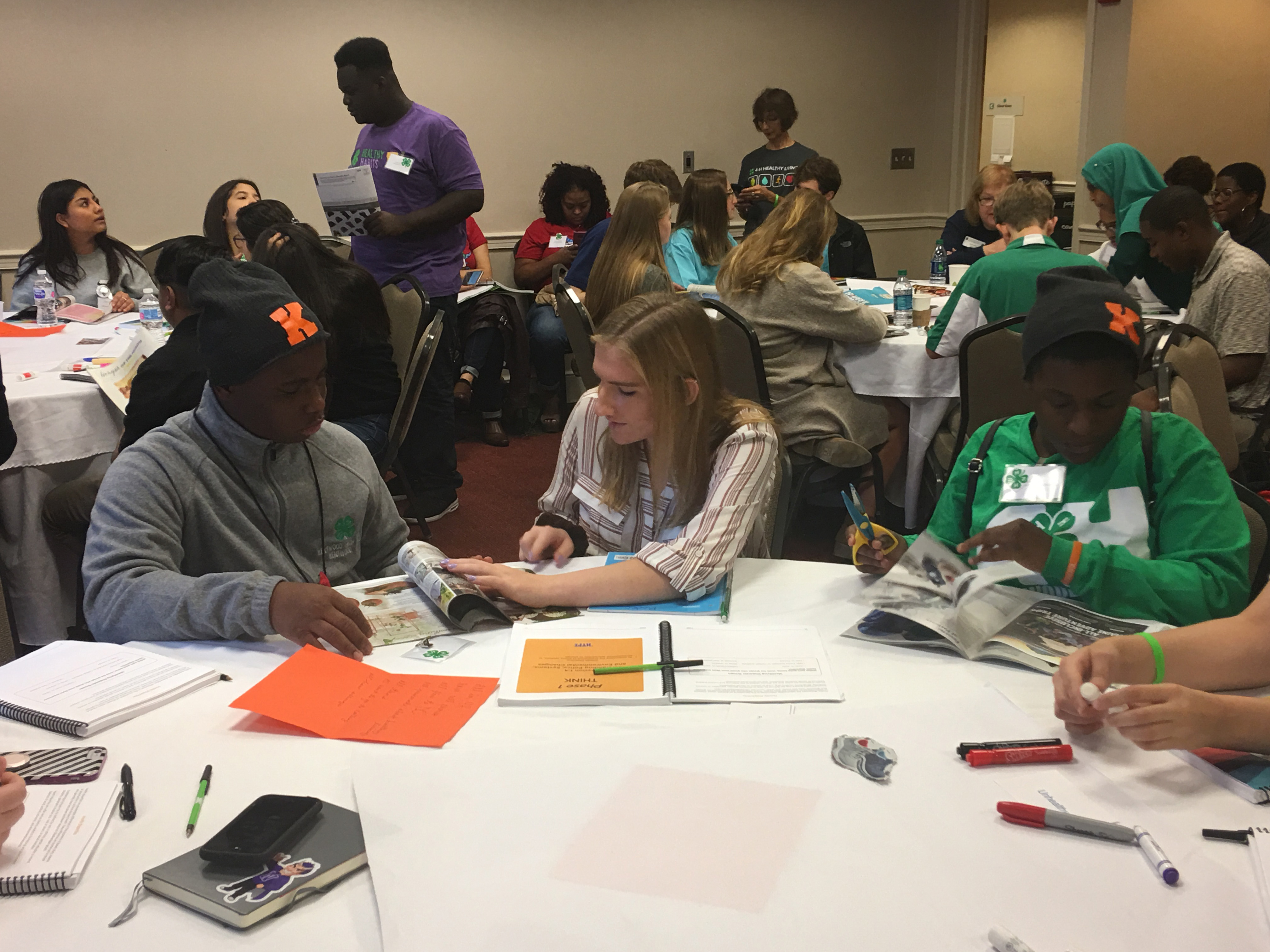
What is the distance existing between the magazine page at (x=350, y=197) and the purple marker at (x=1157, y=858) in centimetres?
351

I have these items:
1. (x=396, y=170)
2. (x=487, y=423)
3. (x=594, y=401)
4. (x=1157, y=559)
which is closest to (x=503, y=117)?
(x=487, y=423)

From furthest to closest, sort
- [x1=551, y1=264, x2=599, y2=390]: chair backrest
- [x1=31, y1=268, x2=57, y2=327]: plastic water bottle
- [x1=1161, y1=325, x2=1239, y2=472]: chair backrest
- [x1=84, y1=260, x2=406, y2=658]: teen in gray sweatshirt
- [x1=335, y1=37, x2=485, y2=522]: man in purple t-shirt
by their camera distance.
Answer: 1. [x1=31, y1=268, x2=57, y2=327]: plastic water bottle
2. [x1=335, y1=37, x2=485, y2=522]: man in purple t-shirt
3. [x1=551, y1=264, x2=599, y2=390]: chair backrest
4. [x1=1161, y1=325, x2=1239, y2=472]: chair backrest
5. [x1=84, y1=260, x2=406, y2=658]: teen in gray sweatshirt

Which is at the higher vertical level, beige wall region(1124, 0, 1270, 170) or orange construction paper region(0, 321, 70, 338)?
beige wall region(1124, 0, 1270, 170)

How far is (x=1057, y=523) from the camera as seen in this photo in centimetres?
157

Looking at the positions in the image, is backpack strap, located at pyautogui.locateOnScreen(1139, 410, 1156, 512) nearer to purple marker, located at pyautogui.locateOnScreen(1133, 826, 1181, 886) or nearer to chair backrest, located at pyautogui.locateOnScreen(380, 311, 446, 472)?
purple marker, located at pyautogui.locateOnScreen(1133, 826, 1181, 886)

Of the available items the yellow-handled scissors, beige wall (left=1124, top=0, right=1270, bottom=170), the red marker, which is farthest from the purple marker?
beige wall (left=1124, top=0, right=1270, bottom=170)

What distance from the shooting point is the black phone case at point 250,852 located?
0.91 meters

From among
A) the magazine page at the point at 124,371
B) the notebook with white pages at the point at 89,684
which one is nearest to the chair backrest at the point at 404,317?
the magazine page at the point at 124,371

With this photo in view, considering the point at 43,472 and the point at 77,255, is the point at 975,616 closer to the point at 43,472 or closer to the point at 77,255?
the point at 43,472

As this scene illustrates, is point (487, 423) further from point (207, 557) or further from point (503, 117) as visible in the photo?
point (207, 557)

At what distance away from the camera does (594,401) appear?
1850 mm

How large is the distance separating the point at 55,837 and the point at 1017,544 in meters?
1.21

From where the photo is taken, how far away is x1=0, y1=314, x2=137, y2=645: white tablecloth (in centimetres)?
278

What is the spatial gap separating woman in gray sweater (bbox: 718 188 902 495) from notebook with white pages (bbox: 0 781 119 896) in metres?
2.60
